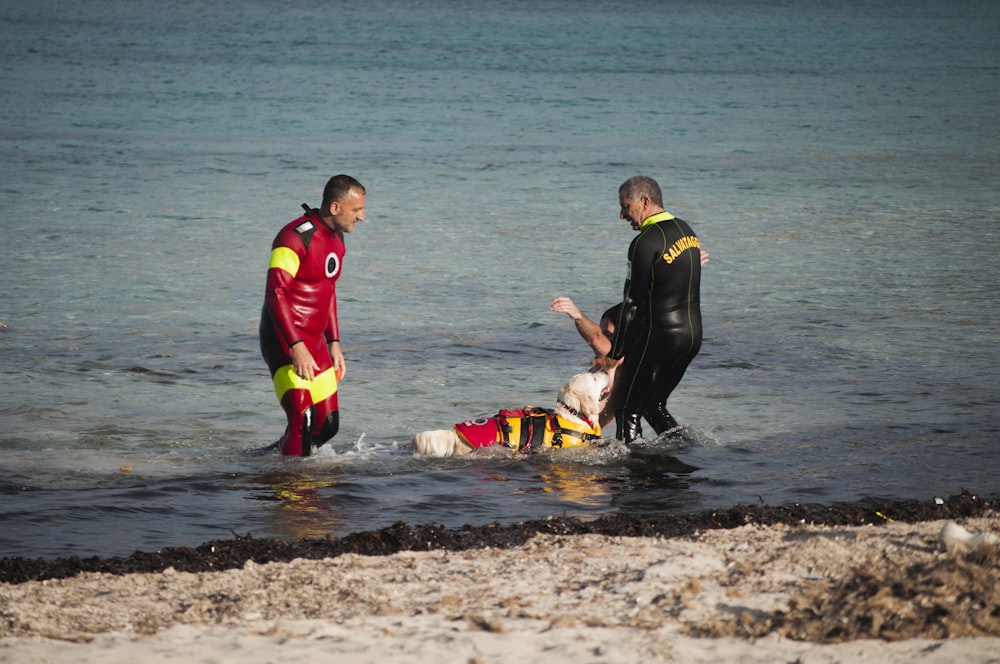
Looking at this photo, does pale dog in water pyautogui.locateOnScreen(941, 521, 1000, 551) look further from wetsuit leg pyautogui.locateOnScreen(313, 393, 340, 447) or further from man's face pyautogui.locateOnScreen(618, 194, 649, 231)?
wetsuit leg pyautogui.locateOnScreen(313, 393, 340, 447)

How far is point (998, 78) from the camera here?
47031 mm

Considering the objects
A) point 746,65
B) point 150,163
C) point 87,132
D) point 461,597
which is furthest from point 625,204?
point 746,65

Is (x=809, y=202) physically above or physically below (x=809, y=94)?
below

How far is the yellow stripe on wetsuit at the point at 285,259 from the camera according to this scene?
8.12m

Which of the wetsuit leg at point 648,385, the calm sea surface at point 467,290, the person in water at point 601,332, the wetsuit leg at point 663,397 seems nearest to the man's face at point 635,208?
the person in water at point 601,332

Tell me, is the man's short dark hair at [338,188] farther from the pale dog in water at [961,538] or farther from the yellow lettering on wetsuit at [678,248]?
the pale dog in water at [961,538]

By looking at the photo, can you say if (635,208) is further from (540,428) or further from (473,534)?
(473,534)

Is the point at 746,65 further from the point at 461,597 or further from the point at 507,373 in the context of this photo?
the point at 461,597

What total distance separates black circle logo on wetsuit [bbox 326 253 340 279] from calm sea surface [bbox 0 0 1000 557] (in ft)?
4.40

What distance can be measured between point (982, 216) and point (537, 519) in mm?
15583

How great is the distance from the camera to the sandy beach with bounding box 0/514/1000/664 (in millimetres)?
5055

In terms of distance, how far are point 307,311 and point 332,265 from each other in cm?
34

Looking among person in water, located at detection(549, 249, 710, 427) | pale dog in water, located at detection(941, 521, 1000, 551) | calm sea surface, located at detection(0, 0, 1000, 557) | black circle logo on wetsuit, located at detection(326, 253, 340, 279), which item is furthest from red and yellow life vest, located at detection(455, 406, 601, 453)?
pale dog in water, located at detection(941, 521, 1000, 551)

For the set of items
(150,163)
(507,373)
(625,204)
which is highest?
(150,163)
